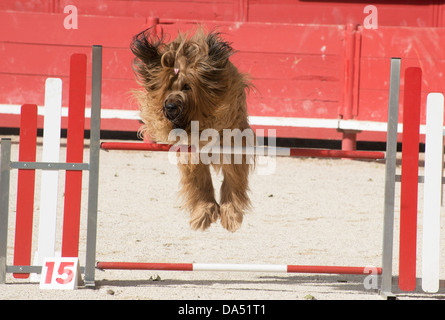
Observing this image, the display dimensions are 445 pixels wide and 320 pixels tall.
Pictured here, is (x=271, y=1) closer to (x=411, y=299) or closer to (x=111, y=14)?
(x=111, y=14)

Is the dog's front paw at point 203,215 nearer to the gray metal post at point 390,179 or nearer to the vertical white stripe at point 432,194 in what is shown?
the gray metal post at point 390,179

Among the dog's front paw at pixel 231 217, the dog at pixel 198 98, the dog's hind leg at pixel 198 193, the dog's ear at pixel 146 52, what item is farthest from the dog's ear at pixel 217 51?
the dog's front paw at pixel 231 217

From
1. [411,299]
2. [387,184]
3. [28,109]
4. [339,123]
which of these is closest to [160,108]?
[28,109]

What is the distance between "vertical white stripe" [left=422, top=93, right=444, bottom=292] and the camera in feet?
12.8

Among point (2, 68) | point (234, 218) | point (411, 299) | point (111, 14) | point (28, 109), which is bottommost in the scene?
point (411, 299)

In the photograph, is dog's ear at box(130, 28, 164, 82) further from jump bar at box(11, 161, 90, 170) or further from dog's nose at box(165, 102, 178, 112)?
jump bar at box(11, 161, 90, 170)

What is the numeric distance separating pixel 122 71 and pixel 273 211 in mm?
4233

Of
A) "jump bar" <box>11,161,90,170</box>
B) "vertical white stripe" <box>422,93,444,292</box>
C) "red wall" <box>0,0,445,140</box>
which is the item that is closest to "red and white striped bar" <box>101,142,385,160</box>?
"jump bar" <box>11,161,90,170</box>

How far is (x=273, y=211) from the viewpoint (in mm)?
6492

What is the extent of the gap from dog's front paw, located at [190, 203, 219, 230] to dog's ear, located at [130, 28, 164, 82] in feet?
2.76

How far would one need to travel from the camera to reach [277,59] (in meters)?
9.73

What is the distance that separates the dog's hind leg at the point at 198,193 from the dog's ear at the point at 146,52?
67 cm

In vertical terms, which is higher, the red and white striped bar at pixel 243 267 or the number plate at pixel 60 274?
the red and white striped bar at pixel 243 267

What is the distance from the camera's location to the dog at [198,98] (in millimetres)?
4082
